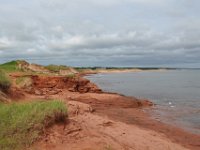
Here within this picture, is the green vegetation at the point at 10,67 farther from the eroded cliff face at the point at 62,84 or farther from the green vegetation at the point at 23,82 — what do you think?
the green vegetation at the point at 23,82

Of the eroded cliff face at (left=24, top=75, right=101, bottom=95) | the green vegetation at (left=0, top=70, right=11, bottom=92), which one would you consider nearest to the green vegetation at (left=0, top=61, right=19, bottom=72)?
the eroded cliff face at (left=24, top=75, right=101, bottom=95)

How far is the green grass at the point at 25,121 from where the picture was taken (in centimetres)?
813

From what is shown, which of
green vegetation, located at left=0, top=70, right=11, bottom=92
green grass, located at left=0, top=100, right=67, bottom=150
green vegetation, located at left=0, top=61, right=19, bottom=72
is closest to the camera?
green grass, located at left=0, top=100, right=67, bottom=150

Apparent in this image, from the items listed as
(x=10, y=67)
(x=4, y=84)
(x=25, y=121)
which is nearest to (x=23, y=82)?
(x=4, y=84)

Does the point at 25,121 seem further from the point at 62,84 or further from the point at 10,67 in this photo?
the point at 10,67

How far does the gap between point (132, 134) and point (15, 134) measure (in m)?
4.27

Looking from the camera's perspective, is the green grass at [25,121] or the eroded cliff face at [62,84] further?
the eroded cliff face at [62,84]

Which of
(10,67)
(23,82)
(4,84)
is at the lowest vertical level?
(23,82)

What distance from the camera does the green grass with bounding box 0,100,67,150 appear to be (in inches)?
320

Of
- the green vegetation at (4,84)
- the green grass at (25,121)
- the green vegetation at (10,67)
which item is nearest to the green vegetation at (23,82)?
the green vegetation at (4,84)

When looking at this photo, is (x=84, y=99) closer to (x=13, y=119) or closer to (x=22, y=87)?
(x=22, y=87)

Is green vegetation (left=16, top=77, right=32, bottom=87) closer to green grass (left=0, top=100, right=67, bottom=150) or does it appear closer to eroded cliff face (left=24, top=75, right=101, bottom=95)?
eroded cliff face (left=24, top=75, right=101, bottom=95)

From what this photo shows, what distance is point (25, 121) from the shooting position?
8.49 m

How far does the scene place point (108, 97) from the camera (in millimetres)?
25359
